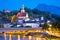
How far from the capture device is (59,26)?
13.5m

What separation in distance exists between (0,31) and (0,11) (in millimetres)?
842

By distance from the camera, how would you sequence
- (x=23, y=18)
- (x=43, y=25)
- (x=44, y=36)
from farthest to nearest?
(x=23, y=18)
(x=43, y=25)
(x=44, y=36)

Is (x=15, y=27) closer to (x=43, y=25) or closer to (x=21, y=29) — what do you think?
(x=21, y=29)

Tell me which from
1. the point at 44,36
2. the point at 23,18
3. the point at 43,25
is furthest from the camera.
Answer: the point at 23,18

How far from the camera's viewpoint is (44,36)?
1333cm

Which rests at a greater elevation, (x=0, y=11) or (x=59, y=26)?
(x=0, y=11)

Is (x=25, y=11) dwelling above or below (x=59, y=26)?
above

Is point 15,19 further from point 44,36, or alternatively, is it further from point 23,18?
point 44,36

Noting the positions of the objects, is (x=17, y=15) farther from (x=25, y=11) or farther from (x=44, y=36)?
(x=44, y=36)

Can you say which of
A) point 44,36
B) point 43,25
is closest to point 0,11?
point 43,25

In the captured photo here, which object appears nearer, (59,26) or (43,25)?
(59,26)

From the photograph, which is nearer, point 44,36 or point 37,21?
point 44,36

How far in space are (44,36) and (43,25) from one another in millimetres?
2407

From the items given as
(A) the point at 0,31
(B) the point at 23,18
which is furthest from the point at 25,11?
(A) the point at 0,31
